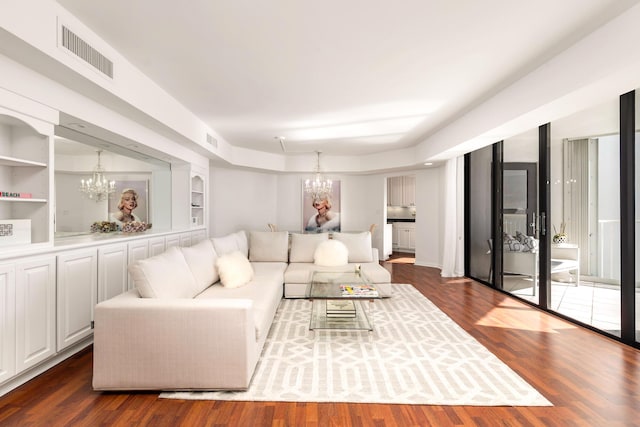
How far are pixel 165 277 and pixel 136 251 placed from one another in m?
1.57

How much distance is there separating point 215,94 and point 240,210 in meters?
4.30

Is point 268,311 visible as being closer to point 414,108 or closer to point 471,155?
point 414,108

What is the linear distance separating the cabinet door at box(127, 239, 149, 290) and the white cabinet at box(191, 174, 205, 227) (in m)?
1.93

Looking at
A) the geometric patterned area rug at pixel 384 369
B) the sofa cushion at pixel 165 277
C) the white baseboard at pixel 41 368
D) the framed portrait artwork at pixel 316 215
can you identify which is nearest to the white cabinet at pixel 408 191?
the framed portrait artwork at pixel 316 215

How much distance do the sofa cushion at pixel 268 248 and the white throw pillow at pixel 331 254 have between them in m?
0.57

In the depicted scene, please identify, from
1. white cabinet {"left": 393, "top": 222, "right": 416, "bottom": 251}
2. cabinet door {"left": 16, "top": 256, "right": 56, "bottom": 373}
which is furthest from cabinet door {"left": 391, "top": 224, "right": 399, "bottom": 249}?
cabinet door {"left": 16, "top": 256, "right": 56, "bottom": 373}

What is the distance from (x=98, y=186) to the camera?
4.26 meters

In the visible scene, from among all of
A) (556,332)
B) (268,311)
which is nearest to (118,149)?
(268,311)

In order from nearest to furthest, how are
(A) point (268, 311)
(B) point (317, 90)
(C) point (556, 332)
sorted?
(A) point (268, 311) < (C) point (556, 332) < (B) point (317, 90)

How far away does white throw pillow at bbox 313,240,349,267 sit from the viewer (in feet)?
17.1

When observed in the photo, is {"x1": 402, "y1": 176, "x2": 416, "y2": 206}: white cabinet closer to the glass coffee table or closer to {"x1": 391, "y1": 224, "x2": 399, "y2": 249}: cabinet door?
{"x1": 391, "y1": 224, "x2": 399, "y2": 249}: cabinet door

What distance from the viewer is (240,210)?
805 cm

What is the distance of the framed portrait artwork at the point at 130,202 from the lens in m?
4.54

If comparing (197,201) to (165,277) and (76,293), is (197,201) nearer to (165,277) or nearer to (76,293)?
(76,293)
